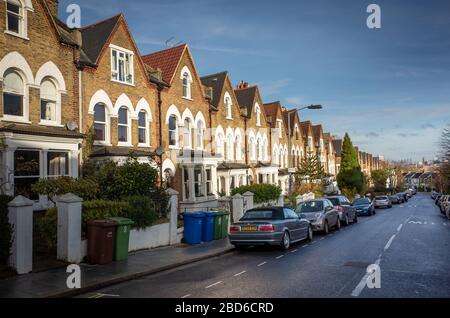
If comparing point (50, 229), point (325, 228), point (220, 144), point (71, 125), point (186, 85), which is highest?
point (186, 85)

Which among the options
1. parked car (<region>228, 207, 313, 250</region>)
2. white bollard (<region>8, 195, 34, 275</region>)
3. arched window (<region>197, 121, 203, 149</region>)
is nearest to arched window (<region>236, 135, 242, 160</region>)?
arched window (<region>197, 121, 203, 149</region>)

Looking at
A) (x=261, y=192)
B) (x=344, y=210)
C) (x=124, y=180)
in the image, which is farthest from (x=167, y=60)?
(x=344, y=210)

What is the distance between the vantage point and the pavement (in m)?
8.30

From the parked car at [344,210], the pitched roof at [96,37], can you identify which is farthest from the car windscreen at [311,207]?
the pitched roof at [96,37]

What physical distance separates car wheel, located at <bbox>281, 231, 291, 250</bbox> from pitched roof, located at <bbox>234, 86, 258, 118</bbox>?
2109cm

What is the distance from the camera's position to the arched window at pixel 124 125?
807 inches

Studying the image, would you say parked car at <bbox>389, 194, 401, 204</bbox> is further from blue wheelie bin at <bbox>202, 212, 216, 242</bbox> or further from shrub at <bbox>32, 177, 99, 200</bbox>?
shrub at <bbox>32, 177, 99, 200</bbox>

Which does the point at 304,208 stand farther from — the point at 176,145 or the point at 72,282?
the point at 72,282

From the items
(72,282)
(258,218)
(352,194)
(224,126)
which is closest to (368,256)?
(258,218)

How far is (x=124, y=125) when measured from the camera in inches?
811

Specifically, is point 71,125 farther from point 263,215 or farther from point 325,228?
point 325,228

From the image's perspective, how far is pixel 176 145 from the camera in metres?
24.4

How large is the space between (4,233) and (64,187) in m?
3.84

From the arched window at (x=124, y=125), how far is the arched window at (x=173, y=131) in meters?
3.76
